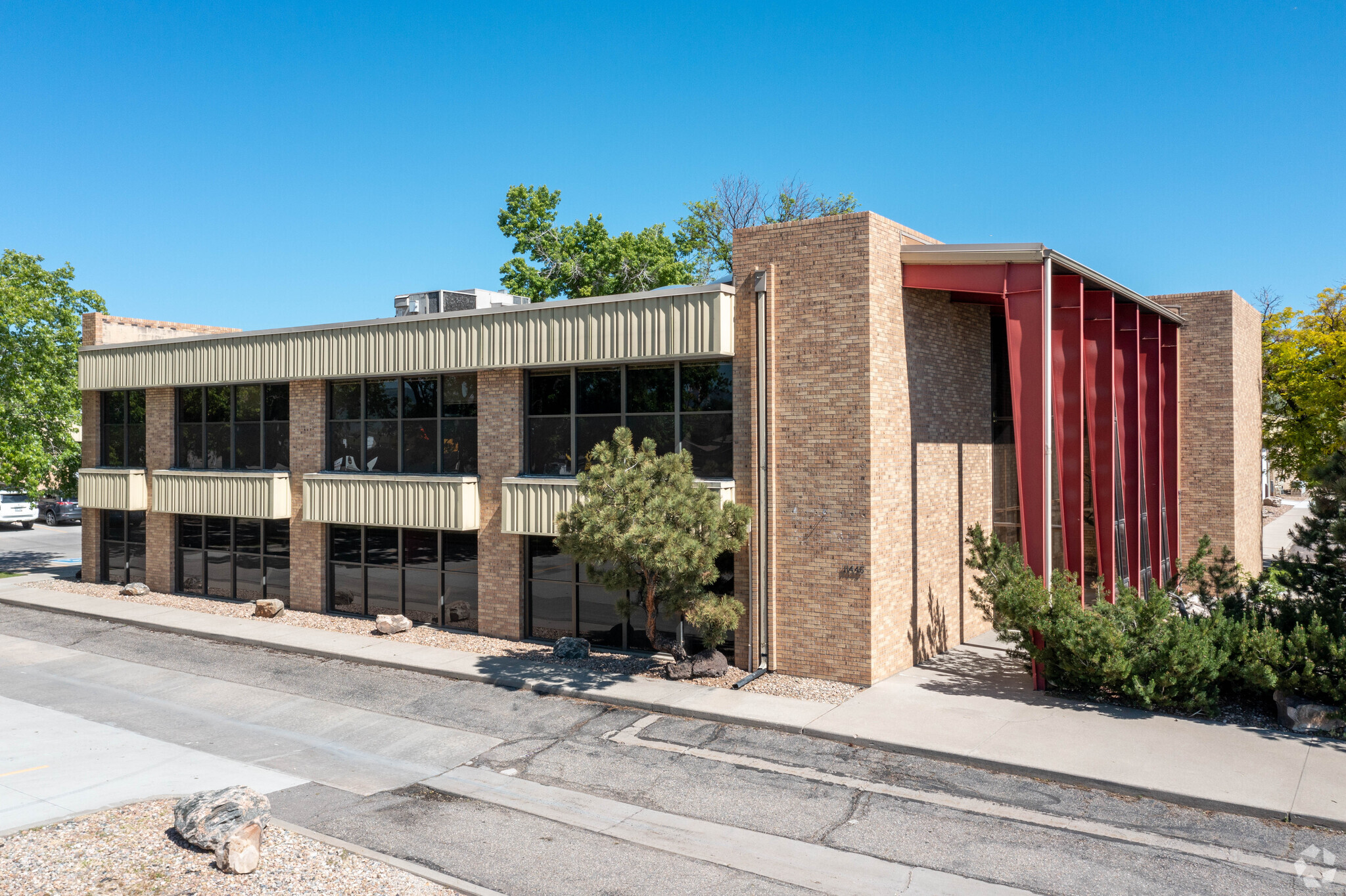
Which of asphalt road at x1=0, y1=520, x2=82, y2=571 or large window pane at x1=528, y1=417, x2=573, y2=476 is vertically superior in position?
large window pane at x1=528, y1=417, x2=573, y2=476

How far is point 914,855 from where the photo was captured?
367 inches

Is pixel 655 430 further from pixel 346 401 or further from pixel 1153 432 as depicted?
pixel 1153 432

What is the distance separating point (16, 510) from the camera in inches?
1812

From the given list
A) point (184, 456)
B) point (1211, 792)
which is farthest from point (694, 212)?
point (1211, 792)

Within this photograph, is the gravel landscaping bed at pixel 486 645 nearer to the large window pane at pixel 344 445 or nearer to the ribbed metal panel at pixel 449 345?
the large window pane at pixel 344 445

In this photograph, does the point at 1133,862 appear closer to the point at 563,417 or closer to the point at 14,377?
the point at 563,417

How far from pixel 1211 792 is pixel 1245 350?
18.3m

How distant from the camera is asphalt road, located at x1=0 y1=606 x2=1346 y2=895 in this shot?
893 cm

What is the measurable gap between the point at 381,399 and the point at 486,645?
6272mm

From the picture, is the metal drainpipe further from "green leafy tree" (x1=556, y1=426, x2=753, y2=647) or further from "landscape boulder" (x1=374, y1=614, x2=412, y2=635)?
"landscape boulder" (x1=374, y1=614, x2=412, y2=635)

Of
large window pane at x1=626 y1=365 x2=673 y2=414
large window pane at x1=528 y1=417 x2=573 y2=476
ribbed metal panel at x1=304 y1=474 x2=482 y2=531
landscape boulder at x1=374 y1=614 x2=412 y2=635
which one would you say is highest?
large window pane at x1=626 y1=365 x2=673 y2=414

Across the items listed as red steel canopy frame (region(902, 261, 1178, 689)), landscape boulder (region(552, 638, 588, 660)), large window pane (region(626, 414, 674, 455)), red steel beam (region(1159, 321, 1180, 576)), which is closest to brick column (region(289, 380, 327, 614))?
landscape boulder (region(552, 638, 588, 660))

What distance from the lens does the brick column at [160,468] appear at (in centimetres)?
2450

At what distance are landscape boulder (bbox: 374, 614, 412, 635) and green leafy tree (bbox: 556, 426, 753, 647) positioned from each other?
19.8ft
